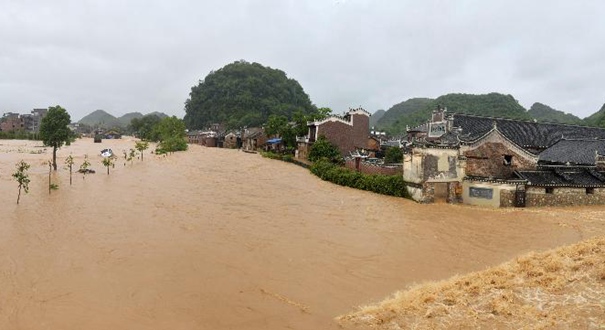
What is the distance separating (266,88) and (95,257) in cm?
9761

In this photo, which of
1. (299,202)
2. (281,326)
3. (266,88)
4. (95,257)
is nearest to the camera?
(281,326)

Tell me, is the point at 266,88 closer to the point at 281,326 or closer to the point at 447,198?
the point at 447,198

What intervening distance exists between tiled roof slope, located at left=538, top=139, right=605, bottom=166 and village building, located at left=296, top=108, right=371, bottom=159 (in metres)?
18.4

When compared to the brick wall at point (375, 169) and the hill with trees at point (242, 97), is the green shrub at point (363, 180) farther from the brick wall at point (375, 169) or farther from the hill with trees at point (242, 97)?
the hill with trees at point (242, 97)

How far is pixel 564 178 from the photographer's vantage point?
25172 millimetres

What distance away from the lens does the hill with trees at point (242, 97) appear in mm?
100312

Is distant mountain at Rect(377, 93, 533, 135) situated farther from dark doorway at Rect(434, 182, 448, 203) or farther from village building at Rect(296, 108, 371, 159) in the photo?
dark doorway at Rect(434, 182, 448, 203)

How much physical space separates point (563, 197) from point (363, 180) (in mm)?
12100

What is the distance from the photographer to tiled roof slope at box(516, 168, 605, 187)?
24445 millimetres

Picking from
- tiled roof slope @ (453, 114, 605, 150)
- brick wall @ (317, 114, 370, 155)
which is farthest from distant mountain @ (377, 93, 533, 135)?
tiled roof slope @ (453, 114, 605, 150)

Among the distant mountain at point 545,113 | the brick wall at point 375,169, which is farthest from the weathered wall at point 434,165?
the distant mountain at point 545,113

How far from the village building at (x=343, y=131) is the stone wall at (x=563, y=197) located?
827 inches

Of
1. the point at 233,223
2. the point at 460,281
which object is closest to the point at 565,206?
the point at 460,281

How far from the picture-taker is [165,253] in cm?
1342
